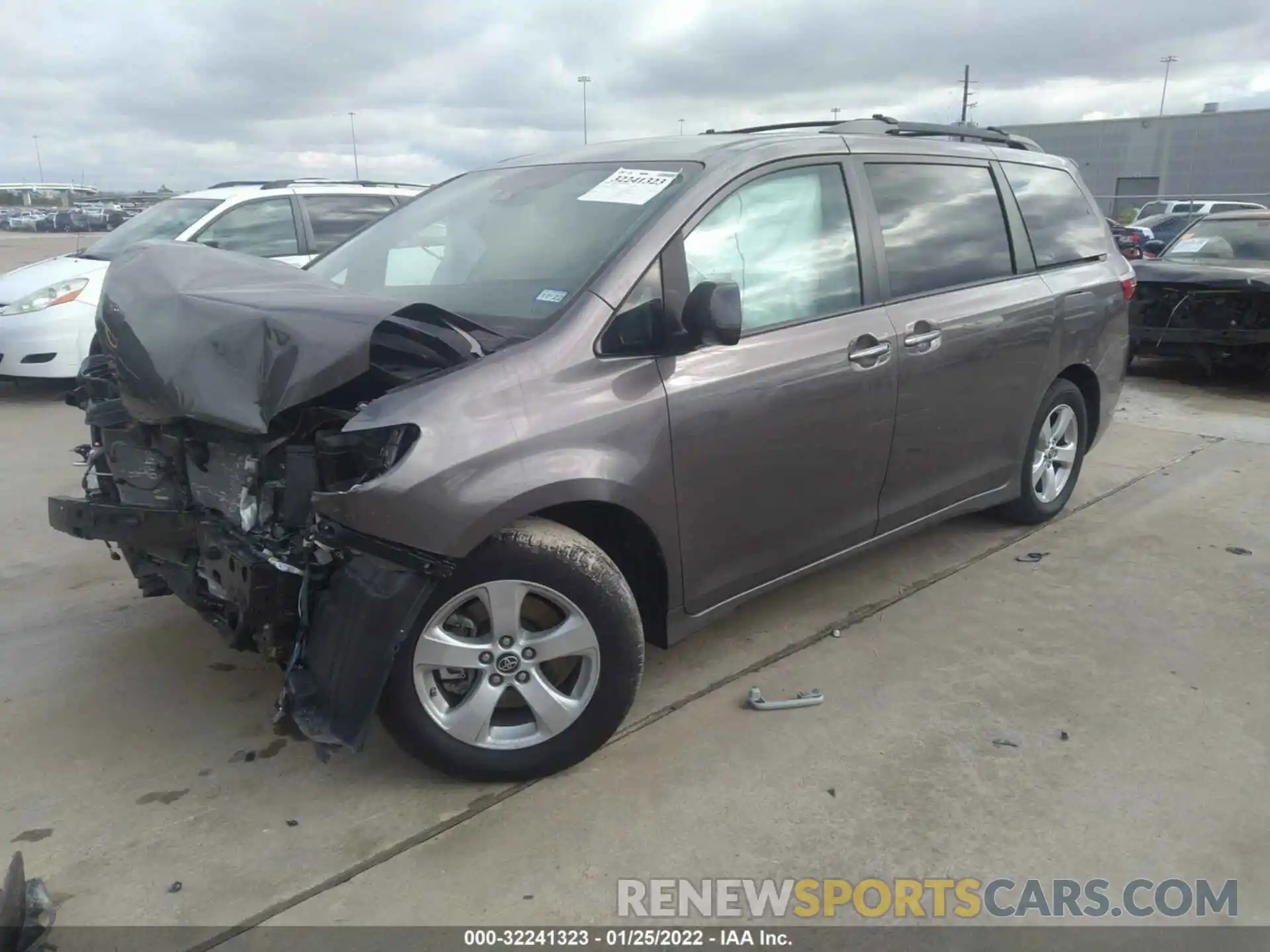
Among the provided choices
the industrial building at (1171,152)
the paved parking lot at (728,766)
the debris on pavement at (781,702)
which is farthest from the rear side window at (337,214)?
the industrial building at (1171,152)

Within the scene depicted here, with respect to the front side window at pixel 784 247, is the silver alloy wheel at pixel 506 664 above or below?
below

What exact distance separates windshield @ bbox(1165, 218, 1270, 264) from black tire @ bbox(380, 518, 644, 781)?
8279 millimetres

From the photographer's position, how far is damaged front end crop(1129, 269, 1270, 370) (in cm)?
797

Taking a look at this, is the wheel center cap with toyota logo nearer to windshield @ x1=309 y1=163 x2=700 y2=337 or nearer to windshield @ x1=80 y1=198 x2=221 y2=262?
windshield @ x1=309 y1=163 x2=700 y2=337

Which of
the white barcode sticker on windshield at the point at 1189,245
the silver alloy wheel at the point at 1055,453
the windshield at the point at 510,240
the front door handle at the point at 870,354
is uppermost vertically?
the windshield at the point at 510,240

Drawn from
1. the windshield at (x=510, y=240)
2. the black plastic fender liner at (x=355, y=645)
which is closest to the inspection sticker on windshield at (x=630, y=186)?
the windshield at (x=510, y=240)

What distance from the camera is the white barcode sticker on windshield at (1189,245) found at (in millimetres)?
9180

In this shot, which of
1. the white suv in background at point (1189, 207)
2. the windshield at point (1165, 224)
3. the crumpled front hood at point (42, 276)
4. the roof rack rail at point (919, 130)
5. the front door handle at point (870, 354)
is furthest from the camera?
the white suv in background at point (1189, 207)

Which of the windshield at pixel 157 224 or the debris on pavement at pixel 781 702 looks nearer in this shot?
the debris on pavement at pixel 781 702

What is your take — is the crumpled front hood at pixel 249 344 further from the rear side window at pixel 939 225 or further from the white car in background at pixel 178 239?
the white car in background at pixel 178 239

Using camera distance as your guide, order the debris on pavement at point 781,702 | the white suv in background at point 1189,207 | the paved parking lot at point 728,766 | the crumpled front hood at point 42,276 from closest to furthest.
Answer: the paved parking lot at point 728,766 → the debris on pavement at point 781,702 → the crumpled front hood at point 42,276 → the white suv in background at point 1189,207

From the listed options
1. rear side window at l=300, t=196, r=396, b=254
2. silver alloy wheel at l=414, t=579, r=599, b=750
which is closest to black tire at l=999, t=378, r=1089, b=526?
silver alloy wheel at l=414, t=579, r=599, b=750

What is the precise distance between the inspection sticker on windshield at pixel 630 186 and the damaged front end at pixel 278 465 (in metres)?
0.77

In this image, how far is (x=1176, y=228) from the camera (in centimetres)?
2173
